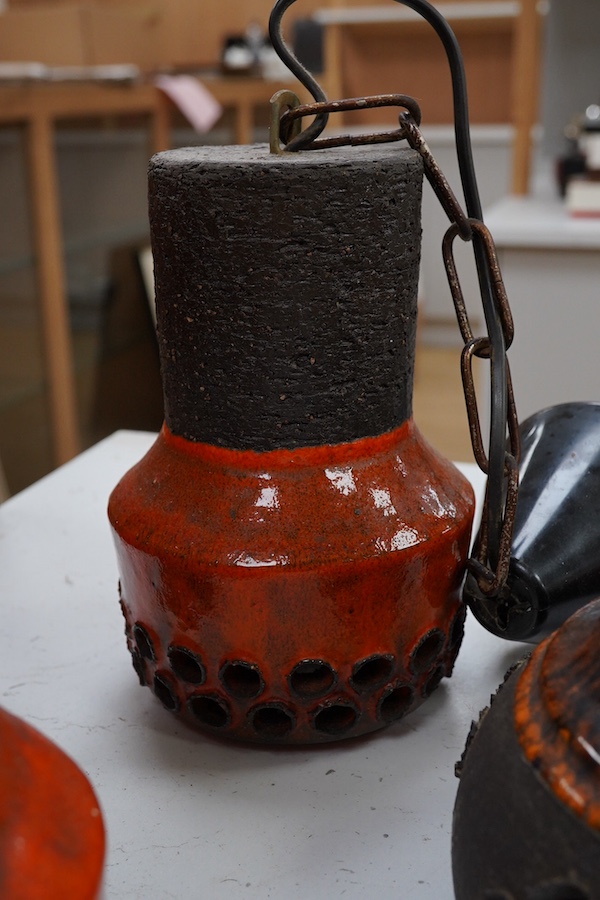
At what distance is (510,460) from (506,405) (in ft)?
0.11

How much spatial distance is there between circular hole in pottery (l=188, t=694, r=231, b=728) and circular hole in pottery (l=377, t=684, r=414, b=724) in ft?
0.32

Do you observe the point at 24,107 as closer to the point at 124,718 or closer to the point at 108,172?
the point at 108,172

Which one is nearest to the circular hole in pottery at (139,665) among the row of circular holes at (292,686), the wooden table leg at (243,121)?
the row of circular holes at (292,686)

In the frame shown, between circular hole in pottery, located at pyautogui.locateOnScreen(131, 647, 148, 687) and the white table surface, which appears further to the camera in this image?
circular hole in pottery, located at pyautogui.locateOnScreen(131, 647, 148, 687)

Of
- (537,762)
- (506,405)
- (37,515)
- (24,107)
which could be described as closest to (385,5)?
(24,107)

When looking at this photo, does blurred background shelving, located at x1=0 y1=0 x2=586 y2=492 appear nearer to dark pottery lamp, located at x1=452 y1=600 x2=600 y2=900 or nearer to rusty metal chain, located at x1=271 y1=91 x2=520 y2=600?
rusty metal chain, located at x1=271 y1=91 x2=520 y2=600

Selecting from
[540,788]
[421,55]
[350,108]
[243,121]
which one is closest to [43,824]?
[540,788]

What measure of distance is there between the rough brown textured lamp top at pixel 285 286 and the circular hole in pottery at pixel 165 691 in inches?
6.1

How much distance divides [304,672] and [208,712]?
75 mm

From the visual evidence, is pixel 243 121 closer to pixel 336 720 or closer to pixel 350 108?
pixel 350 108

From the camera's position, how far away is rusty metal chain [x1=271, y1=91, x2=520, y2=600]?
547 millimetres

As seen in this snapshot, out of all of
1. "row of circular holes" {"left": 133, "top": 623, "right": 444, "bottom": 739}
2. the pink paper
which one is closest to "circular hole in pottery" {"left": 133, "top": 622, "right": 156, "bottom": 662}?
→ "row of circular holes" {"left": 133, "top": 623, "right": 444, "bottom": 739}

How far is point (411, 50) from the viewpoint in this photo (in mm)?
3096

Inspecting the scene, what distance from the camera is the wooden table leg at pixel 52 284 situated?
1771 millimetres
